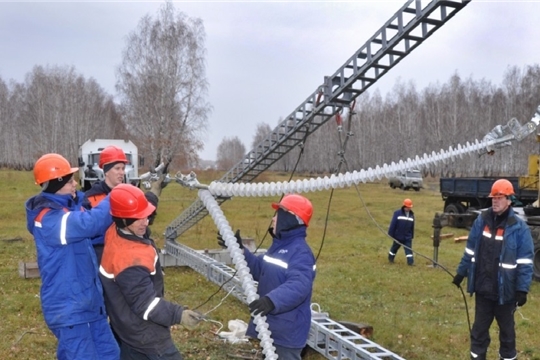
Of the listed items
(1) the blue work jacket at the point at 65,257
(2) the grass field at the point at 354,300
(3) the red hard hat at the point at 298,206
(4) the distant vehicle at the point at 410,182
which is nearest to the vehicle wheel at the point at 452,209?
A: (2) the grass field at the point at 354,300

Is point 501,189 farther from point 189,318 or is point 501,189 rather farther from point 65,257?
point 65,257

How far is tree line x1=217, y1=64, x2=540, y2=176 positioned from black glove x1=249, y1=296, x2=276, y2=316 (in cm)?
3795

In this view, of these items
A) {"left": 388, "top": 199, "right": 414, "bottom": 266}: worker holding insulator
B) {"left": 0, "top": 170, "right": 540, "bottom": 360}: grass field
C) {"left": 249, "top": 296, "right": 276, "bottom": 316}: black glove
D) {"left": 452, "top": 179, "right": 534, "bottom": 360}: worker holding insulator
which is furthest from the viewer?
{"left": 388, "top": 199, "right": 414, "bottom": 266}: worker holding insulator

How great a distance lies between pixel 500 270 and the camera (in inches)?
200

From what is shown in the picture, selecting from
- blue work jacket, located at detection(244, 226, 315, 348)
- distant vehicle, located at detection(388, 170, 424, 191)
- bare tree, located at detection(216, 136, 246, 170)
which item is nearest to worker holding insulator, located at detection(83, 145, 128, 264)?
blue work jacket, located at detection(244, 226, 315, 348)

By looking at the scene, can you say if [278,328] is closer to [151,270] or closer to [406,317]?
[151,270]

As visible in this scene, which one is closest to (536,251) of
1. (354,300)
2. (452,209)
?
(354,300)

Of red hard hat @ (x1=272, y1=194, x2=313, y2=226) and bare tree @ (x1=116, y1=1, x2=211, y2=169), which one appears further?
bare tree @ (x1=116, y1=1, x2=211, y2=169)

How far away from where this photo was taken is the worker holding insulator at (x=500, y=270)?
5020 millimetres

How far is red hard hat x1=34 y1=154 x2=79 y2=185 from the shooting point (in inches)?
143

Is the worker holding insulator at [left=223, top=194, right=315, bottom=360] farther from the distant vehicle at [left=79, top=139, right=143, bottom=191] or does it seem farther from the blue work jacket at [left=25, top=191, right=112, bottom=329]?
the distant vehicle at [left=79, top=139, right=143, bottom=191]

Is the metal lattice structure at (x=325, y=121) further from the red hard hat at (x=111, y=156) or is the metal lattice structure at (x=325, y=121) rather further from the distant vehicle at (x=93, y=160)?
the distant vehicle at (x=93, y=160)

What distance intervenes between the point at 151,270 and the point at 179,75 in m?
26.7

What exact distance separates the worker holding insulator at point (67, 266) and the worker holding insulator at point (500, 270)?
3.62 meters
